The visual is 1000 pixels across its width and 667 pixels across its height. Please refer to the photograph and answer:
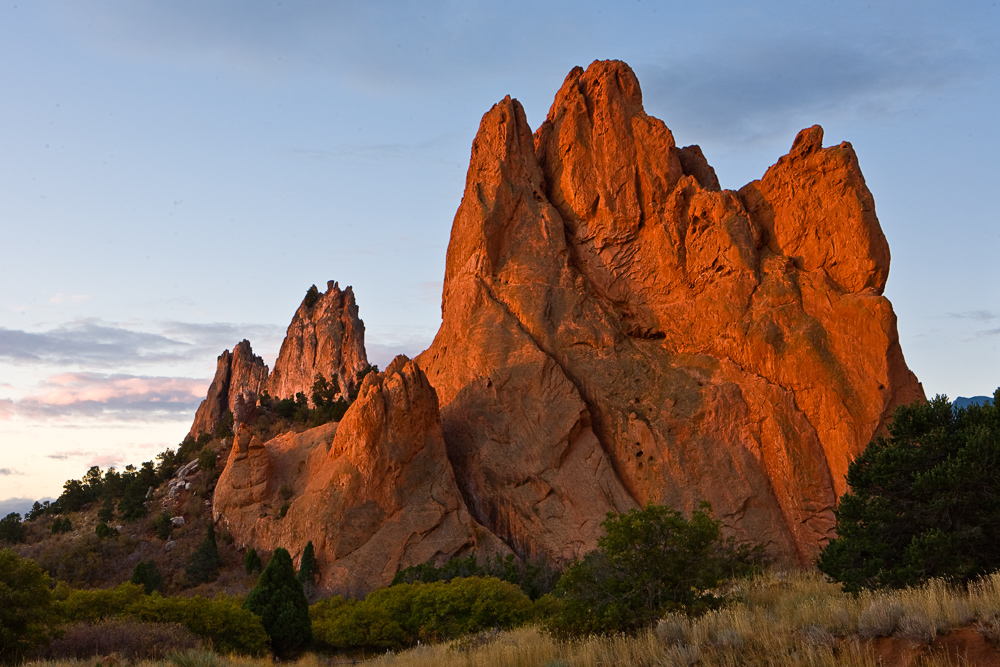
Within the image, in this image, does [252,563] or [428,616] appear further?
[252,563]

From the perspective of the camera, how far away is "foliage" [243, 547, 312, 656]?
25.0 m

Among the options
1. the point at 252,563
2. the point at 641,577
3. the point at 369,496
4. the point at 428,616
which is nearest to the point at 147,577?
the point at 252,563

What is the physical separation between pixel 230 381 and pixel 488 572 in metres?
72.1

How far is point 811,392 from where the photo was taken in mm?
40031

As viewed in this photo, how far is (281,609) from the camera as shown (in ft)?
82.9

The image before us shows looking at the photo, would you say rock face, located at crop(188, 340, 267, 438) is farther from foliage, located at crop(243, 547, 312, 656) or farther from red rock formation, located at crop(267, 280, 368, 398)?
foliage, located at crop(243, 547, 312, 656)

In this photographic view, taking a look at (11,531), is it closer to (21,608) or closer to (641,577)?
(21,608)

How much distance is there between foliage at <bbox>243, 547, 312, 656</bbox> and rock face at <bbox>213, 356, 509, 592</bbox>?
8.93 metres

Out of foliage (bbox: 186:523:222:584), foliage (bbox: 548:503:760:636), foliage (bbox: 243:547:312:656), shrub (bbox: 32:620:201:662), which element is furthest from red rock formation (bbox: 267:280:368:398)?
foliage (bbox: 548:503:760:636)

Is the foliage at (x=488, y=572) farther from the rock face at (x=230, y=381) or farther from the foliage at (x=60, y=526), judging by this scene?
the rock face at (x=230, y=381)

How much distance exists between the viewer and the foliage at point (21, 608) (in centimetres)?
1650

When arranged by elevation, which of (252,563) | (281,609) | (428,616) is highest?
(252,563)

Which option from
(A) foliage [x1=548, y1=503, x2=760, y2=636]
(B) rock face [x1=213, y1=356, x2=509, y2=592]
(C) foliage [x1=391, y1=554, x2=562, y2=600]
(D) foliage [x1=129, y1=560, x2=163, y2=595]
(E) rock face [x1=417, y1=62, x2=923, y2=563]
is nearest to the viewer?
(A) foliage [x1=548, y1=503, x2=760, y2=636]

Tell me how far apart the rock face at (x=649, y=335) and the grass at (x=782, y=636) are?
77.0 feet
